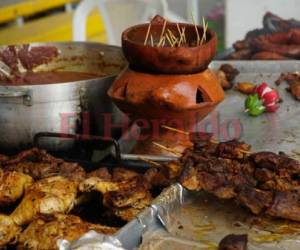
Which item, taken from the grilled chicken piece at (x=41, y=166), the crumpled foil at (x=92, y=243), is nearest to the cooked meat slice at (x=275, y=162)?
the grilled chicken piece at (x=41, y=166)

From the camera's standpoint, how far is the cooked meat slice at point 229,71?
3.89 metres

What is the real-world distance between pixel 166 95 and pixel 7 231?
0.97 metres

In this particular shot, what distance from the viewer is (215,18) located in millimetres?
7113

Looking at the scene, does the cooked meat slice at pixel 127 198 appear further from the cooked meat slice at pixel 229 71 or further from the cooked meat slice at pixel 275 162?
the cooked meat slice at pixel 229 71

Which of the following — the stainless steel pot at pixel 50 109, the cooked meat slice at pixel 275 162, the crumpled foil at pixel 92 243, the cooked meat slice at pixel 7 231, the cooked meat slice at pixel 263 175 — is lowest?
the cooked meat slice at pixel 7 231

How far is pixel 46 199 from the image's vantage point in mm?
2275

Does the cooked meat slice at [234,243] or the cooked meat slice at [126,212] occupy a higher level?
the cooked meat slice at [234,243]

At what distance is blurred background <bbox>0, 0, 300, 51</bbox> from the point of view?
5422mm

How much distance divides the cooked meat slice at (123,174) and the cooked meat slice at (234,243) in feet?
2.18

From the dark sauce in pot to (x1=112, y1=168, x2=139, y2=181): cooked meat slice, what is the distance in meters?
0.86

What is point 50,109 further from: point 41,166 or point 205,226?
point 205,226

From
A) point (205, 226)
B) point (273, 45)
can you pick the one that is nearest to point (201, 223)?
point (205, 226)

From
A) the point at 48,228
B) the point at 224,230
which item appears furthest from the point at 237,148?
the point at 48,228

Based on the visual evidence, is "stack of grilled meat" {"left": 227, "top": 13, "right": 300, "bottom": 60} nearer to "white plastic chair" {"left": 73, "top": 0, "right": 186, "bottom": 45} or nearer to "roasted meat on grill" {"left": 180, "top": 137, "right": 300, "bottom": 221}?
"white plastic chair" {"left": 73, "top": 0, "right": 186, "bottom": 45}
